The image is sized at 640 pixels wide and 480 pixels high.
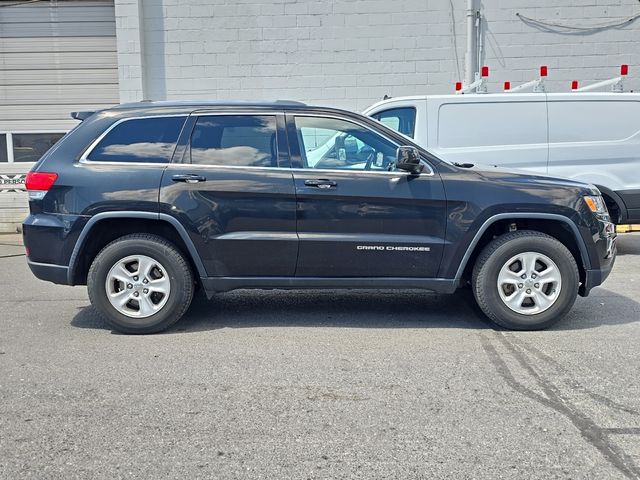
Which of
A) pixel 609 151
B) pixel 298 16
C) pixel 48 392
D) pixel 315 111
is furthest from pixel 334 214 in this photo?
pixel 298 16

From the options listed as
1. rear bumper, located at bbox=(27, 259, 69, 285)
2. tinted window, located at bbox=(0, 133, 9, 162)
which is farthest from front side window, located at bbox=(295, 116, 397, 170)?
tinted window, located at bbox=(0, 133, 9, 162)

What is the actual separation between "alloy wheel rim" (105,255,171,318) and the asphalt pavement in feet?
0.82

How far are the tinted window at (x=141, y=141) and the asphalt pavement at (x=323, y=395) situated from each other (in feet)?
4.80

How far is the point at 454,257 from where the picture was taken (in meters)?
5.34

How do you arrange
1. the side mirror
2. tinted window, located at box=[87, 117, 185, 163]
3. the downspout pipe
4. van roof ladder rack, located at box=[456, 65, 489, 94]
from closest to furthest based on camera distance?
the side mirror < tinted window, located at box=[87, 117, 185, 163] < van roof ladder rack, located at box=[456, 65, 489, 94] < the downspout pipe

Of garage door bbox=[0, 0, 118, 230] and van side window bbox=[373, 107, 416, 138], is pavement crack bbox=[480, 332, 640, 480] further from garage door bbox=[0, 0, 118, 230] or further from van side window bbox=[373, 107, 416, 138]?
garage door bbox=[0, 0, 118, 230]

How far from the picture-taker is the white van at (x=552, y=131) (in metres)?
8.57

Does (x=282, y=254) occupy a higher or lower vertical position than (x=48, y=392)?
higher

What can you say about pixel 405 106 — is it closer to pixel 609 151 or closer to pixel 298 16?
pixel 609 151

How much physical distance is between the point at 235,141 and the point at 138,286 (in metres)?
1.42

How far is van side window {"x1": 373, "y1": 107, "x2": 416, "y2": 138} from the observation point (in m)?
8.56

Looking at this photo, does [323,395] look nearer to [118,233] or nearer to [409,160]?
[409,160]

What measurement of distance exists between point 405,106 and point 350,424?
5.74 metres

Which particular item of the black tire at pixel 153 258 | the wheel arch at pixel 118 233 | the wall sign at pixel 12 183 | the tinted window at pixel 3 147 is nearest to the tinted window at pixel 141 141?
the wheel arch at pixel 118 233
